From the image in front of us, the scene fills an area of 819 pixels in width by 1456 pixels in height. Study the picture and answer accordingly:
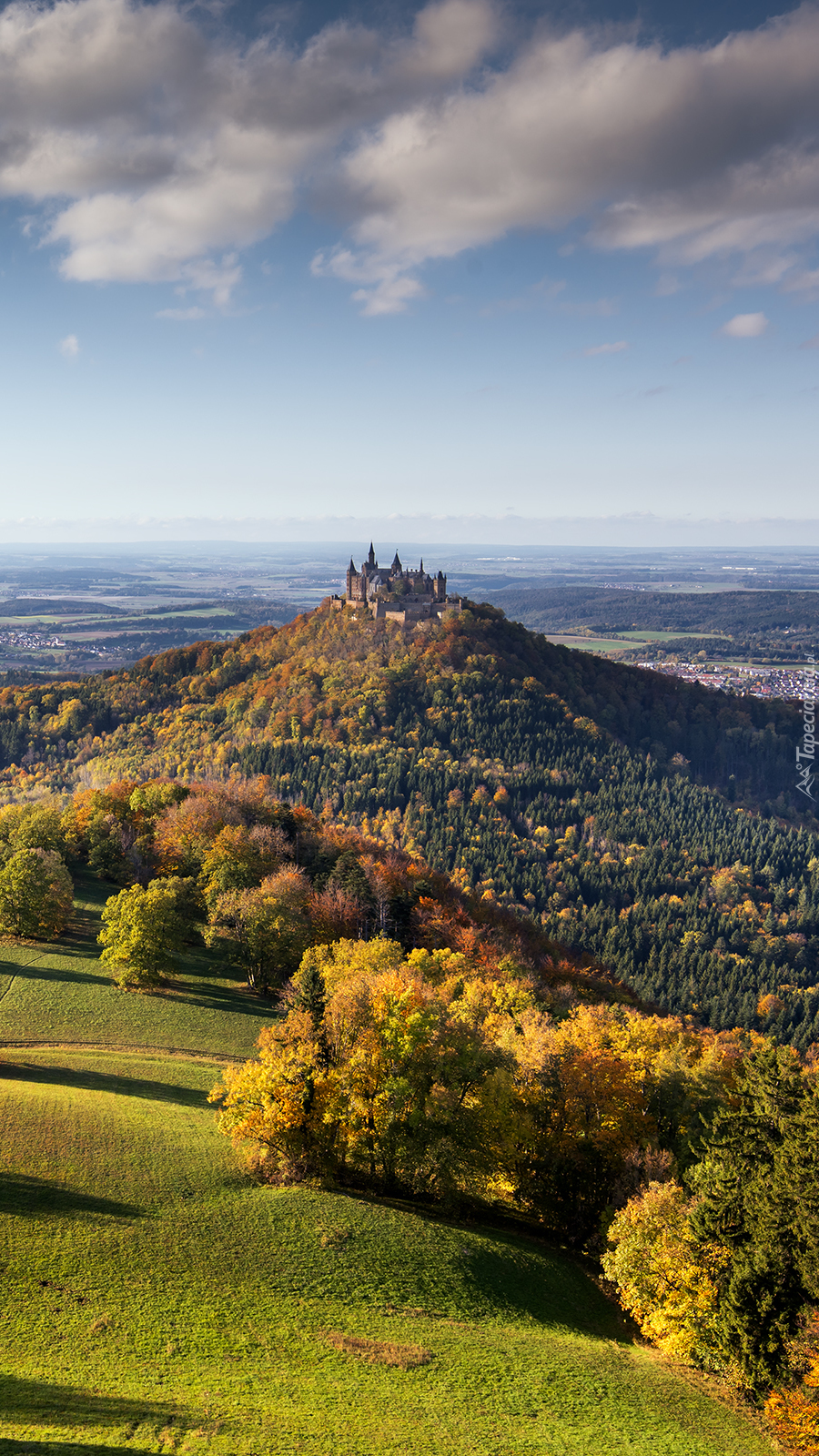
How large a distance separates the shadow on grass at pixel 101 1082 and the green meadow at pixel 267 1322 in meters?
0.90

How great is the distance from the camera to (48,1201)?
103 feet

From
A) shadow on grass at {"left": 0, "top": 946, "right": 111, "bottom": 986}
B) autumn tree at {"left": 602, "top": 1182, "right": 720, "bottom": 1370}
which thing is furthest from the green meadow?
shadow on grass at {"left": 0, "top": 946, "right": 111, "bottom": 986}

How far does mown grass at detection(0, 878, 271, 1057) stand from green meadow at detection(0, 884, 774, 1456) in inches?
365

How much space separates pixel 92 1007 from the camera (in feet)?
178

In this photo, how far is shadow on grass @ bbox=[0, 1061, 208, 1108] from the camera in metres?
42.5

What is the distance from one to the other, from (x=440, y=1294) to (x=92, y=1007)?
3279cm

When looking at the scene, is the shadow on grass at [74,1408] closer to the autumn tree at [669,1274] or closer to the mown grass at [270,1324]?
the mown grass at [270,1324]

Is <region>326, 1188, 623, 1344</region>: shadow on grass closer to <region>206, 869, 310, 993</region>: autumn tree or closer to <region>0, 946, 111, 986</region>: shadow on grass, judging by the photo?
<region>206, 869, 310, 993</region>: autumn tree

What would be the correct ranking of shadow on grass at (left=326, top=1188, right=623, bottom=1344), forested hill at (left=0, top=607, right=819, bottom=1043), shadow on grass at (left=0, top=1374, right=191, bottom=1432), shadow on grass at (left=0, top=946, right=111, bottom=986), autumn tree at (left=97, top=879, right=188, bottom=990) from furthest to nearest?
forested hill at (left=0, top=607, right=819, bottom=1043), autumn tree at (left=97, top=879, right=188, bottom=990), shadow on grass at (left=0, top=946, right=111, bottom=986), shadow on grass at (left=326, top=1188, right=623, bottom=1344), shadow on grass at (left=0, top=1374, right=191, bottom=1432)

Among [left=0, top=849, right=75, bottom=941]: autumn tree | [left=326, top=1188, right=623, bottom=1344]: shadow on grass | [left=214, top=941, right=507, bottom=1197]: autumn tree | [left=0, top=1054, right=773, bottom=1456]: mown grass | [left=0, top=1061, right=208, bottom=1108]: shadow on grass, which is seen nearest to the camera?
[left=0, top=1054, right=773, bottom=1456]: mown grass

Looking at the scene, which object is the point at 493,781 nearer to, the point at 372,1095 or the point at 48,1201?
the point at 372,1095

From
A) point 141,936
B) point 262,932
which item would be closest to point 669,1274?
point 262,932

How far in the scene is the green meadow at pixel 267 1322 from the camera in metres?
24.0

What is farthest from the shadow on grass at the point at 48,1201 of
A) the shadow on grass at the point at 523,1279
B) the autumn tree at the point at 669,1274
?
the autumn tree at the point at 669,1274
